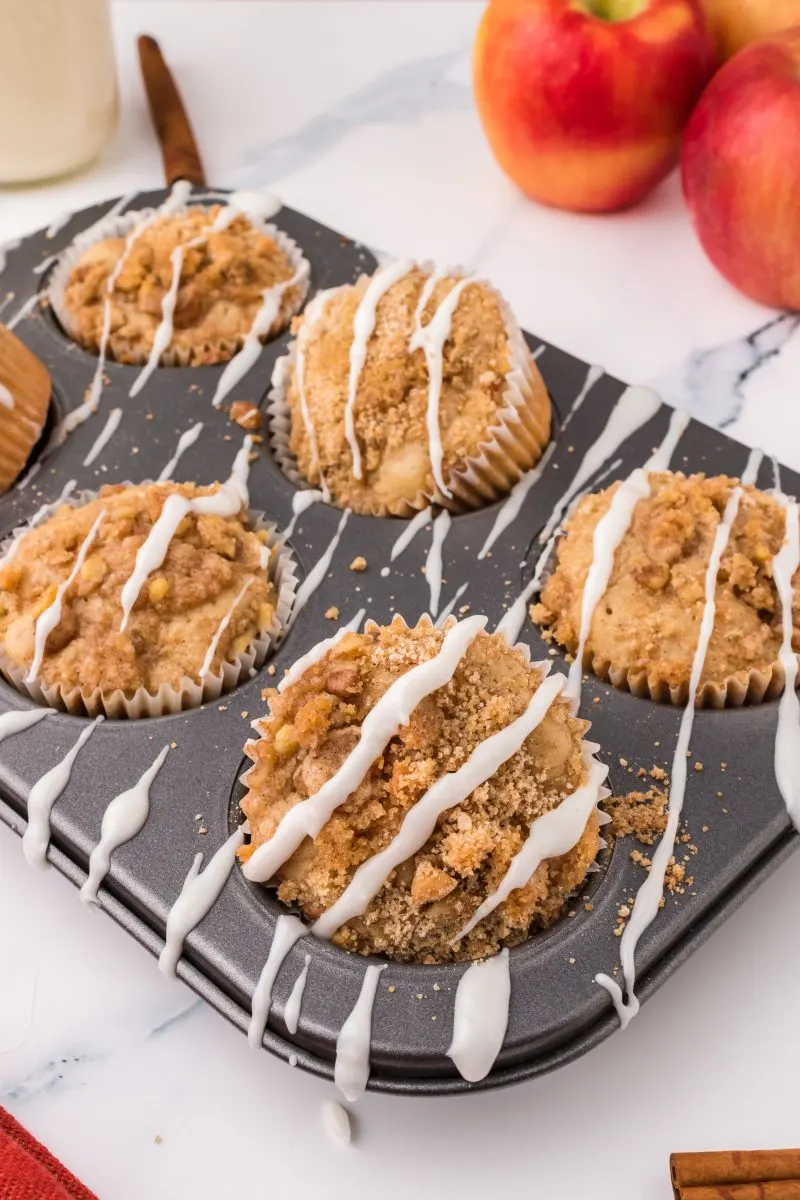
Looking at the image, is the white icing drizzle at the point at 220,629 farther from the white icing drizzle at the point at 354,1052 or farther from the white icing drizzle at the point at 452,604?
the white icing drizzle at the point at 354,1052

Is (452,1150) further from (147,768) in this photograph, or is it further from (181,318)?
(181,318)

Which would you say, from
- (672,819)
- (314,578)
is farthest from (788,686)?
(314,578)

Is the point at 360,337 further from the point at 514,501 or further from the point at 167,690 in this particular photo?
the point at 167,690

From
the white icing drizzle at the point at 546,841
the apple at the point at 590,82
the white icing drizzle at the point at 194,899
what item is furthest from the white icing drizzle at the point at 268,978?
the apple at the point at 590,82

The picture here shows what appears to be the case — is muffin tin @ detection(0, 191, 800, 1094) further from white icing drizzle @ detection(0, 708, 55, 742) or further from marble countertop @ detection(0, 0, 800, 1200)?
marble countertop @ detection(0, 0, 800, 1200)

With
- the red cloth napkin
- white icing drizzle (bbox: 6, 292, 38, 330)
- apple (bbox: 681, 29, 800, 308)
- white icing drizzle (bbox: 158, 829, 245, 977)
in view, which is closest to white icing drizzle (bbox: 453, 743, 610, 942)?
white icing drizzle (bbox: 158, 829, 245, 977)
